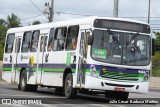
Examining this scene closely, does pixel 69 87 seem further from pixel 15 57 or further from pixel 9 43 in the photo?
pixel 9 43

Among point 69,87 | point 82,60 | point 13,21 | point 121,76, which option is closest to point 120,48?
point 121,76

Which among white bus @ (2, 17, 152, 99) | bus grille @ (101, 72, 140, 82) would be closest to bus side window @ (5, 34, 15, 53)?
white bus @ (2, 17, 152, 99)

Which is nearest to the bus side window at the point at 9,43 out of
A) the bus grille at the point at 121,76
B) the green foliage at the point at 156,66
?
the bus grille at the point at 121,76

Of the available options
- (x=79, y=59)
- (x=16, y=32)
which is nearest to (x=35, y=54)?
(x=16, y=32)

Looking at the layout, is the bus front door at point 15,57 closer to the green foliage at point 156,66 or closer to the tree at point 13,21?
the green foliage at point 156,66

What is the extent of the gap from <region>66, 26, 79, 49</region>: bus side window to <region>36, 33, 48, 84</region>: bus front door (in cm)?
267

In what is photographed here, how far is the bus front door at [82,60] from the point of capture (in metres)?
19.3

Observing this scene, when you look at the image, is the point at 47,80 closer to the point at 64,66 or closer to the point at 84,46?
the point at 64,66

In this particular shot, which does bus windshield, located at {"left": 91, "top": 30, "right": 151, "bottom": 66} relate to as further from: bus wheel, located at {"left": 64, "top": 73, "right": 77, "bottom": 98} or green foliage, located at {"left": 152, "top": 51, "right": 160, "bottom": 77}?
green foliage, located at {"left": 152, "top": 51, "right": 160, "bottom": 77}

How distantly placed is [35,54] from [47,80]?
7.55ft

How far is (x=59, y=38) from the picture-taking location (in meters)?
22.2

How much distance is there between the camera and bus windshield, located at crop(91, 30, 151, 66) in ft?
62.4

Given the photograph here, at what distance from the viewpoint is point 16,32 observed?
27891 millimetres

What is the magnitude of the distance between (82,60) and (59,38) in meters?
2.96
